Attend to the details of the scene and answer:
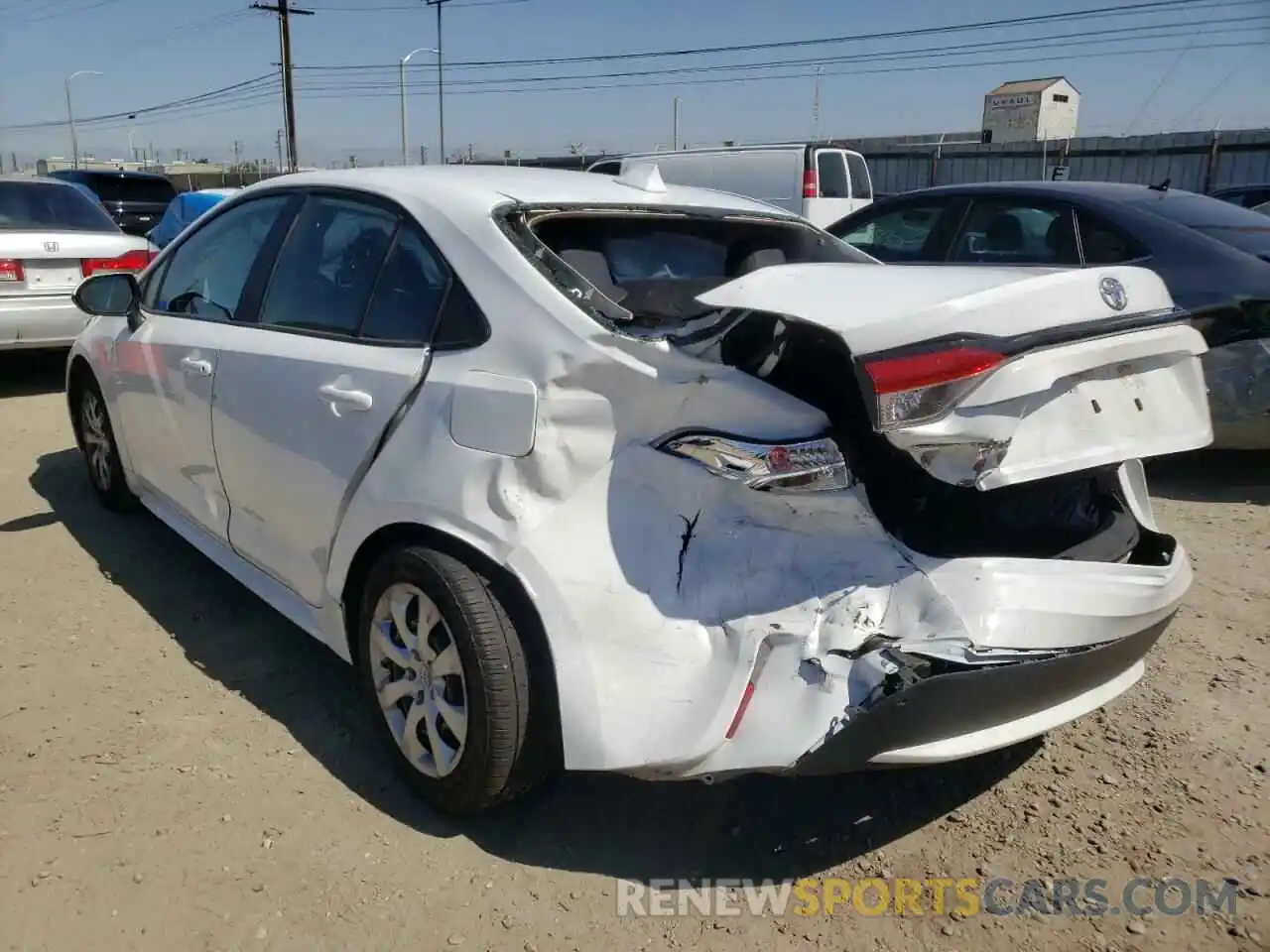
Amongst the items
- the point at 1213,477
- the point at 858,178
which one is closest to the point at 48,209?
the point at 1213,477

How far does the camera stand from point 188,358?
3.48 meters

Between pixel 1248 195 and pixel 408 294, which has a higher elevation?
pixel 1248 195

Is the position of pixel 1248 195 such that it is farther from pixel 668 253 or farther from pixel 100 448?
pixel 100 448

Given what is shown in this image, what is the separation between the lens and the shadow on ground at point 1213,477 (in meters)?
5.13

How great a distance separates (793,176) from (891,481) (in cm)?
1236

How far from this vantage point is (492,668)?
2.26m

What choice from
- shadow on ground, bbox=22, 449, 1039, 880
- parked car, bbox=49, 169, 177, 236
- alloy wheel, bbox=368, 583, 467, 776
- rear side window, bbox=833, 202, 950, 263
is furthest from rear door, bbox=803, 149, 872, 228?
alloy wheel, bbox=368, 583, 467, 776

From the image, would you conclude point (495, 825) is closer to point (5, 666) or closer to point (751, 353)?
point (751, 353)

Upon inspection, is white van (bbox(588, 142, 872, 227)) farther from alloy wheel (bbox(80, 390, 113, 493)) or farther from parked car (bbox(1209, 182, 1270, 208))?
alloy wheel (bbox(80, 390, 113, 493))

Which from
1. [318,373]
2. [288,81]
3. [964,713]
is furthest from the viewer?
[288,81]

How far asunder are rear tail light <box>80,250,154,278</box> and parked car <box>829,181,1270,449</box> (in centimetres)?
543

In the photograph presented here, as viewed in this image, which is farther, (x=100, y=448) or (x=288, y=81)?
(x=288, y=81)

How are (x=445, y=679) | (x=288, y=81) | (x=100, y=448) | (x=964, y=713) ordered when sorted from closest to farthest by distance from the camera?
1. (x=964, y=713)
2. (x=445, y=679)
3. (x=100, y=448)
4. (x=288, y=81)

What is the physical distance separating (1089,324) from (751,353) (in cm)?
73
